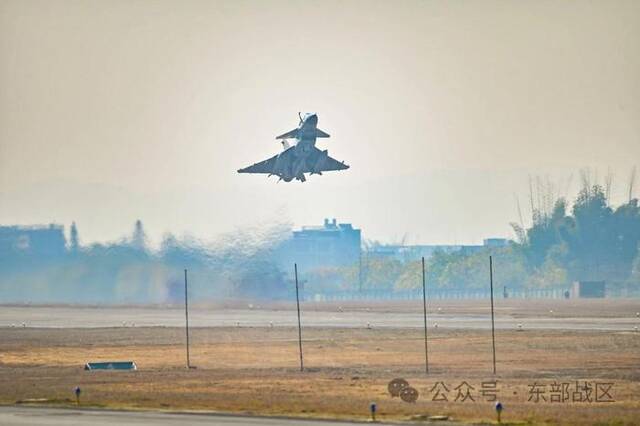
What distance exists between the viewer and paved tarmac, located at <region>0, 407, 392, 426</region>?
59.8m

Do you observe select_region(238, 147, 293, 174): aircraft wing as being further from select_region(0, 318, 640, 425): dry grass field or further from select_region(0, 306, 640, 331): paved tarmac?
select_region(0, 318, 640, 425): dry grass field

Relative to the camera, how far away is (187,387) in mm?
76000

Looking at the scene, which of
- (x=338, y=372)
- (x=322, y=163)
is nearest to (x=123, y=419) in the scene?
(x=338, y=372)

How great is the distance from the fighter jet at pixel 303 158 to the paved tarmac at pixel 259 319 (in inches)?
522

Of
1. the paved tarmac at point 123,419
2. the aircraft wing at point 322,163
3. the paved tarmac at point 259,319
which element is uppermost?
the aircraft wing at point 322,163

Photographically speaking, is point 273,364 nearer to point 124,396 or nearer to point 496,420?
point 124,396

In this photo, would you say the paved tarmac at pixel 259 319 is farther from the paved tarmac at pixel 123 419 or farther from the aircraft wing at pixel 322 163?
the paved tarmac at pixel 123 419

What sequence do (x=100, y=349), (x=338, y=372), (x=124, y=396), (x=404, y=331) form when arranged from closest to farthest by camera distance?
(x=124, y=396), (x=338, y=372), (x=100, y=349), (x=404, y=331)

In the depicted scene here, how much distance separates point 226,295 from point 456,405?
9894cm

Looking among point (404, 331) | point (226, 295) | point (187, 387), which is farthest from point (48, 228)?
point (187, 387)

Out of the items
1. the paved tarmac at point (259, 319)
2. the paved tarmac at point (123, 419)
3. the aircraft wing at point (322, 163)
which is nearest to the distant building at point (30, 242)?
the paved tarmac at point (259, 319)

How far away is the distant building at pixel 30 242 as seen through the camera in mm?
172125

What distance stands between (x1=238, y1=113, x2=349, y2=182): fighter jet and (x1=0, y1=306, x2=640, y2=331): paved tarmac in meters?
13.3

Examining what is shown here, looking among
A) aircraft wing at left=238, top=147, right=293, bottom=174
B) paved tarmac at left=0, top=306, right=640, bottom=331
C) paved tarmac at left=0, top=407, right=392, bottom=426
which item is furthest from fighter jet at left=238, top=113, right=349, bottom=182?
paved tarmac at left=0, top=407, right=392, bottom=426
